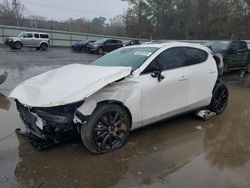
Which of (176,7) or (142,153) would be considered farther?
(176,7)

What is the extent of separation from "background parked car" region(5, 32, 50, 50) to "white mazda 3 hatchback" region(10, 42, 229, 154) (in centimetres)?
2225

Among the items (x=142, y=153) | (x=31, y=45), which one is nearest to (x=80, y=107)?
(x=142, y=153)

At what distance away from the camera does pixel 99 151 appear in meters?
4.07

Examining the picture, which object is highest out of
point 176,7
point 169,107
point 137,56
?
point 176,7

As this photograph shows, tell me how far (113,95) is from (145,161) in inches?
41.2

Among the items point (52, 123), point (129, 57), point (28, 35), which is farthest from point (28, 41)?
point (52, 123)

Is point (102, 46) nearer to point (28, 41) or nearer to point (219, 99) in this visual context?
point (28, 41)

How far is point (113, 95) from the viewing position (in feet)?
13.5

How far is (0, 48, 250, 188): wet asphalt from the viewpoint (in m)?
3.46

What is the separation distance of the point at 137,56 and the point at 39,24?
33857 millimetres

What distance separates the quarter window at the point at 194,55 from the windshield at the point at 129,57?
29.4 inches

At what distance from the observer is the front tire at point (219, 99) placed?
19.4ft

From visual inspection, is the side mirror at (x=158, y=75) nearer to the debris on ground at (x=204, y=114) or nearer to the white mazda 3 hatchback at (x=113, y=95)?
the white mazda 3 hatchback at (x=113, y=95)

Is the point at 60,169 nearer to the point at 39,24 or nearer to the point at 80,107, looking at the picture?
the point at 80,107
